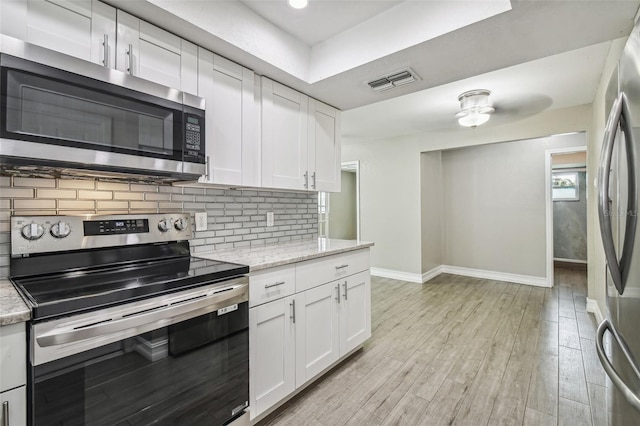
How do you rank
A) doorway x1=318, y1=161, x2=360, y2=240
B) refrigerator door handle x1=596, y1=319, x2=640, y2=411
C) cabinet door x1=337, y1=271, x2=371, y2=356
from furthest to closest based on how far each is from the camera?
doorway x1=318, y1=161, x2=360, y2=240, cabinet door x1=337, y1=271, x2=371, y2=356, refrigerator door handle x1=596, y1=319, x2=640, y2=411

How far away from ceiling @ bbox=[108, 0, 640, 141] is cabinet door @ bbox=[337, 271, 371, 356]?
1.53 meters

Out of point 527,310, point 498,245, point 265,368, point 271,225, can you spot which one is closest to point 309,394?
point 265,368

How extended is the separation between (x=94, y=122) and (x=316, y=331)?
66.1 inches

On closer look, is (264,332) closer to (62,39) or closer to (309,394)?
(309,394)

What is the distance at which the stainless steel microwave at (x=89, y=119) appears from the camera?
A: 42.7 inches

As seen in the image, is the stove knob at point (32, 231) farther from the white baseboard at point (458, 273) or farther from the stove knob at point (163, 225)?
the white baseboard at point (458, 273)

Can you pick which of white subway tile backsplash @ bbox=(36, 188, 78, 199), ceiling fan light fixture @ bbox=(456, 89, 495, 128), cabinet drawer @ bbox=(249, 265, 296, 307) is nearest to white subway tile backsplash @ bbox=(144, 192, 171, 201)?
white subway tile backsplash @ bbox=(36, 188, 78, 199)

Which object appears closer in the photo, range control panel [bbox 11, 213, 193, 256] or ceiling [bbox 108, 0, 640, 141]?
range control panel [bbox 11, 213, 193, 256]

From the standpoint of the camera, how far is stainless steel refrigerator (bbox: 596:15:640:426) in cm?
82

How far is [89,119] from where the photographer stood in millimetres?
1271

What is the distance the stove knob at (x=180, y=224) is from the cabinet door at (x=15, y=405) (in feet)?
3.37

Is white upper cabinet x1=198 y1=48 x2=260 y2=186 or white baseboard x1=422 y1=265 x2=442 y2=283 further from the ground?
white upper cabinet x1=198 y1=48 x2=260 y2=186

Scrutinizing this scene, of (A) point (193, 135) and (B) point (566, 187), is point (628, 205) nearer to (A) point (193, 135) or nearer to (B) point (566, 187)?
(A) point (193, 135)

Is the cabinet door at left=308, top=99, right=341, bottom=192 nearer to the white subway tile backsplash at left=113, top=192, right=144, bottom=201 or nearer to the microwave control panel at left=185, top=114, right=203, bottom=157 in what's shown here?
the microwave control panel at left=185, top=114, right=203, bottom=157
